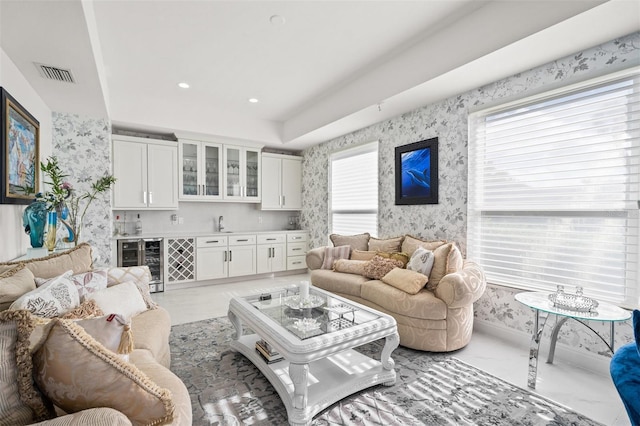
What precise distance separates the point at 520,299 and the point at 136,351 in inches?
99.5

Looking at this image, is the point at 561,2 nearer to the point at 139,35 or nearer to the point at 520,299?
the point at 520,299

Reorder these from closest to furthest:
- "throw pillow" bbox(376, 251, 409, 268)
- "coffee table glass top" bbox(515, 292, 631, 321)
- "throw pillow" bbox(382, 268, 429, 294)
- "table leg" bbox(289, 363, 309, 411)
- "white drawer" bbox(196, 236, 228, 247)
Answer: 1. "table leg" bbox(289, 363, 309, 411)
2. "coffee table glass top" bbox(515, 292, 631, 321)
3. "throw pillow" bbox(382, 268, 429, 294)
4. "throw pillow" bbox(376, 251, 409, 268)
5. "white drawer" bbox(196, 236, 228, 247)

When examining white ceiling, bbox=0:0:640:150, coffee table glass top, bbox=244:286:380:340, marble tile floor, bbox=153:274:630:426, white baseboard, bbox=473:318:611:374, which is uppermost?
white ceiling, bbox=0:0:640:150

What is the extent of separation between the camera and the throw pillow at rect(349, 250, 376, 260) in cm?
366

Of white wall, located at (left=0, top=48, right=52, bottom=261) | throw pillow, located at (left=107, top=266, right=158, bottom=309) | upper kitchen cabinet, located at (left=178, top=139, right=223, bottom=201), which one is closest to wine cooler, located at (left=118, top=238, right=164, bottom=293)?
upper kitchen cabinet, located at (left=178, top=139, right=223, bottom=201)

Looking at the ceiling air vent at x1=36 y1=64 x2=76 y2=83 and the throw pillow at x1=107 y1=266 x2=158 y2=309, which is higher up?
the ceiling air vent at x1=36 y1=64 x2=76 y2=83

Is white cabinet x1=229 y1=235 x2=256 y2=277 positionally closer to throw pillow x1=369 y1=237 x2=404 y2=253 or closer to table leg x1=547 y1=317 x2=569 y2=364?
throw pillow x1=369 y1=237 x2=404 y2=253

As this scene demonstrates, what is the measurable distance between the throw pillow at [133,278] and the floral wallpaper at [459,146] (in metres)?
2.93

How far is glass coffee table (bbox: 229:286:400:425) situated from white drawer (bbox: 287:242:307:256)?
122 inches

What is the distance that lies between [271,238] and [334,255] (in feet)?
6.18

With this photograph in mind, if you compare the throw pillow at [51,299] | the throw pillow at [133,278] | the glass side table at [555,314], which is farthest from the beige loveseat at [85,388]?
the glass side table at [555,314]

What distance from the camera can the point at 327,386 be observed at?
74.0 inches

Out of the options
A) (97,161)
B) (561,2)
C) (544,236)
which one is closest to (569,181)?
(544,236)

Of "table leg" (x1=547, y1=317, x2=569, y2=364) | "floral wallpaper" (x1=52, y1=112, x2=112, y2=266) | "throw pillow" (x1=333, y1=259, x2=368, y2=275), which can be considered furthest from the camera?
"floral wallpaper" (x1=52, y1=112, x2=112, y2=266)
